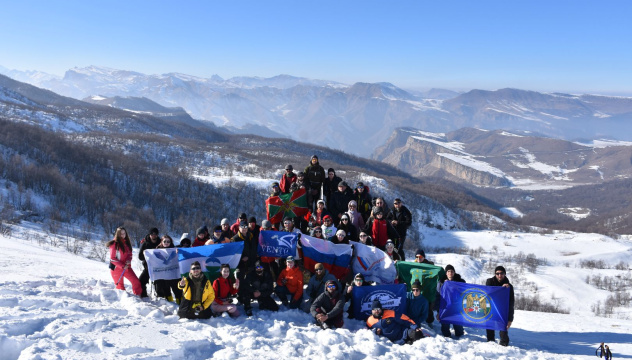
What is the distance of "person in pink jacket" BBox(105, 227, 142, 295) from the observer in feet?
39.9

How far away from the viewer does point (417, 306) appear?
38.1ft

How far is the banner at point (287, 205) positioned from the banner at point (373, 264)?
4172mm

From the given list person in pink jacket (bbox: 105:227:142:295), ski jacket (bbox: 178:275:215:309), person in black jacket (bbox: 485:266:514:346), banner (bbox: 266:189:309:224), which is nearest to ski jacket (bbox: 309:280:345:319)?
ski jacket (bbox: 178:275:215:309)

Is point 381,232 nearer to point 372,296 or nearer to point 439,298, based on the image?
point 372,296

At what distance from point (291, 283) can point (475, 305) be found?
5723 millimetres

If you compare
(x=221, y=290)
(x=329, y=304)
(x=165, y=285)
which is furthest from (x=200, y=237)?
(x=329, y=304)

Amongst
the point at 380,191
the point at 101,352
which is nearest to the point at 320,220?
the point at 101,352

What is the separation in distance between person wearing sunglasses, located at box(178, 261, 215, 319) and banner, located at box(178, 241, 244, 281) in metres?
1.34

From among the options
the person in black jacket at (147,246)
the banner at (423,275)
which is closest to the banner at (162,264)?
the person in black jacket at (147,246)

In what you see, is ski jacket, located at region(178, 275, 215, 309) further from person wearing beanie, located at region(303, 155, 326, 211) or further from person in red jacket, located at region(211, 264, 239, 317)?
person wearing beanie, located at region(303, 155, 326, 211)

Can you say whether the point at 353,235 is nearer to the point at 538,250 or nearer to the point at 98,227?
the point at 98,227

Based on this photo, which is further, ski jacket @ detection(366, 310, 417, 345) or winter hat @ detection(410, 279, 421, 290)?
winter hat @ detection(410, 279, 421, 290)

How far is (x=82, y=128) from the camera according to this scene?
7392 inches

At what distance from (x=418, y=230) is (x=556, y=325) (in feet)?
367
